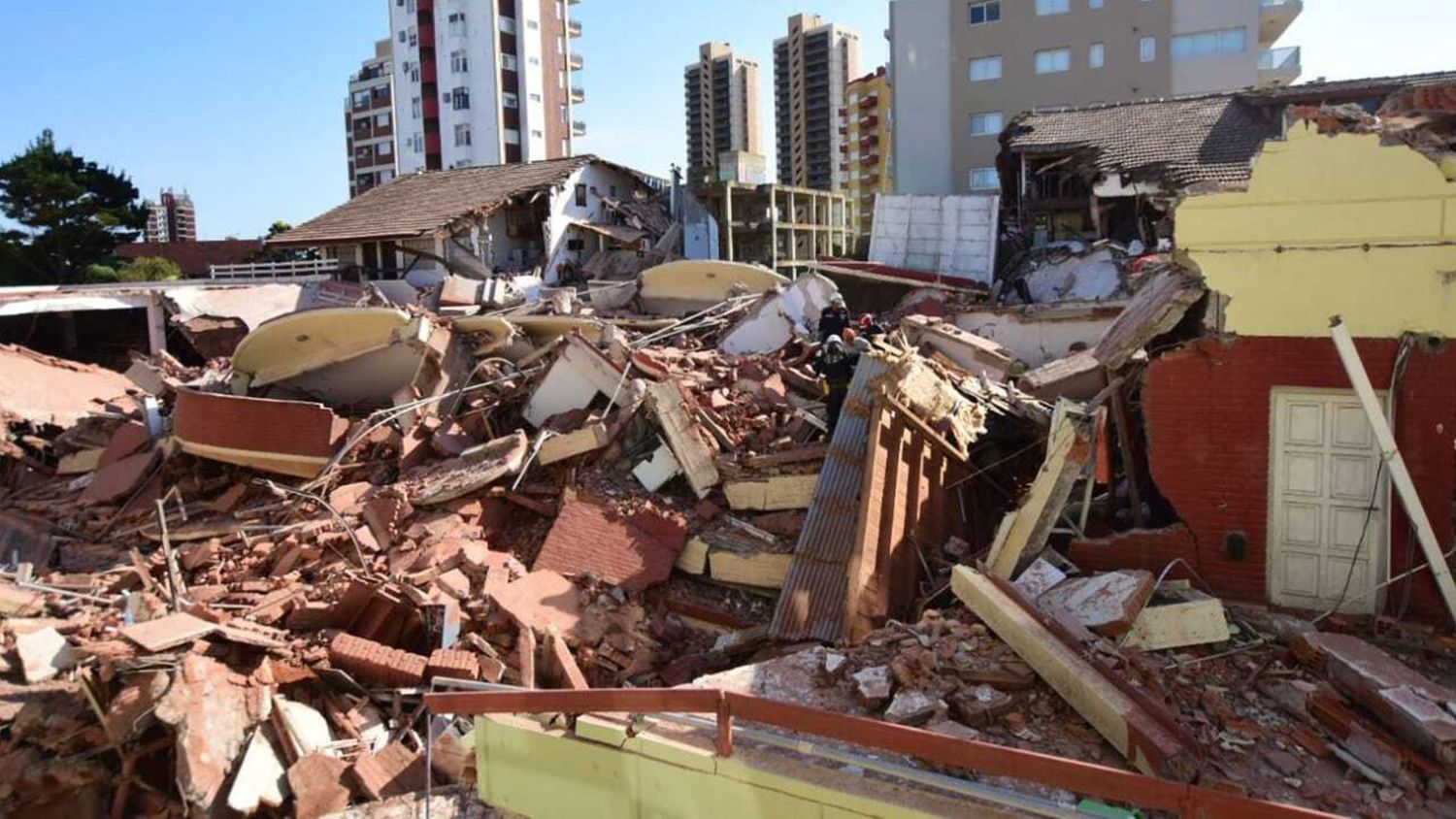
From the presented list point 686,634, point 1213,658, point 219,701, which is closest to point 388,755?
point 219,701

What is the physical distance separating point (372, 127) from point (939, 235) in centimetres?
5429

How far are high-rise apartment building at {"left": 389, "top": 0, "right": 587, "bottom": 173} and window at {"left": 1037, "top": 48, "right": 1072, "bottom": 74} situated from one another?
32.3 m

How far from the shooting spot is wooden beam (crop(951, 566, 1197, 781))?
4.74 metres

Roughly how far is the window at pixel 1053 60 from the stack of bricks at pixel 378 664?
36636mm

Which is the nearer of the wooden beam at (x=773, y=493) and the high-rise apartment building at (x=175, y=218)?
the wooden beam at (x=773, y=493)

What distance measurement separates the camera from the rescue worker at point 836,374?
9656 millimetres

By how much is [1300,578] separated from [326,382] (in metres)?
11.3

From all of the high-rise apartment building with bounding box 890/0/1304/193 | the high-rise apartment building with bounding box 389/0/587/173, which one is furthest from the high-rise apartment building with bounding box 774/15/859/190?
the high-rise apartment building with bounding box 890/0/1304/193

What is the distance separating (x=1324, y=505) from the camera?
6895mm

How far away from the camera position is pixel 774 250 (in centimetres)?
3712

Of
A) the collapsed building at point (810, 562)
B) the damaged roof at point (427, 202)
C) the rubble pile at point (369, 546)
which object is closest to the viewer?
the collapsed building at point (810, 562)

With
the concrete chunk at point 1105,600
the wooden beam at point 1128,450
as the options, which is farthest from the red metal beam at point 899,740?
the wooden beam at point 1128,450

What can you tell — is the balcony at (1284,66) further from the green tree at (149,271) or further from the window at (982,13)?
the green tree at (149,271)

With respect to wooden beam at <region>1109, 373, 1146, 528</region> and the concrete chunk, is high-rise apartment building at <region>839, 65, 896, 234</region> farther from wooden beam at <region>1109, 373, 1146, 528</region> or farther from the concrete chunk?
the concrete chunk
